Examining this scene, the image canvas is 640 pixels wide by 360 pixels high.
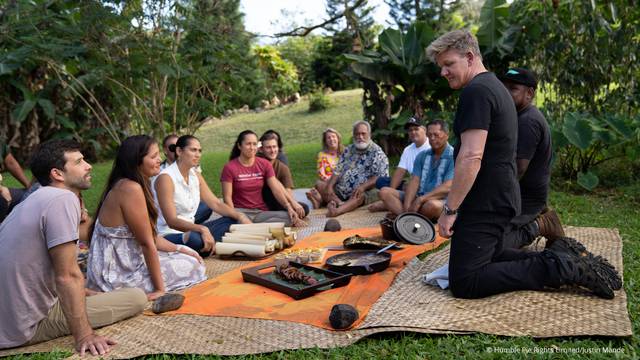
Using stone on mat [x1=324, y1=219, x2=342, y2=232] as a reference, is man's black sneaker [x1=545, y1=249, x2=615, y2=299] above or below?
above

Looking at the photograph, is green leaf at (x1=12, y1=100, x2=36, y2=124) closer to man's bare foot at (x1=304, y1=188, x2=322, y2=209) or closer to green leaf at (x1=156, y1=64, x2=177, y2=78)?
green leaf at (x1=156, y1=64, x2=177, y2=78)

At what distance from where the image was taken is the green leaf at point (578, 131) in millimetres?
6859

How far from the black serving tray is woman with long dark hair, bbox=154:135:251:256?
88 cm

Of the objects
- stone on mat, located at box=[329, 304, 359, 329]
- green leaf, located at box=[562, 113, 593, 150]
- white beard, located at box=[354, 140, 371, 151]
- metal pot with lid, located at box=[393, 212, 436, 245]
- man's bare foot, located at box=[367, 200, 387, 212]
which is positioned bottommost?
man's bare foot, located at box=[367, 200, 387, 212]

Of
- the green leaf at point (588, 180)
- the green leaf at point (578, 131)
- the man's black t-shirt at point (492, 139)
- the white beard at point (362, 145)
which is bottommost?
the green leaf at point (588, 180)

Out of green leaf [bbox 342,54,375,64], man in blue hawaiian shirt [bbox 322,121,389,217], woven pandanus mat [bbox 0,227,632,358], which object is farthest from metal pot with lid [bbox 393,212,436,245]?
green leaf [bbox 342,54,375,64]

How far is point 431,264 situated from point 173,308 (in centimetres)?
202

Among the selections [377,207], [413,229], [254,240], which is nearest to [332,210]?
[377,207]

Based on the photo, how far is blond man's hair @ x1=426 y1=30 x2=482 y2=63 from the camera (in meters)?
3.15

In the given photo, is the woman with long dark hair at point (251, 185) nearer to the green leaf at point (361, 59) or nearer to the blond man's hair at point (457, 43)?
the blond man's hair at point (457, 43)

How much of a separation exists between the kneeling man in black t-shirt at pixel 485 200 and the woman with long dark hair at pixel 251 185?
9.95 ft

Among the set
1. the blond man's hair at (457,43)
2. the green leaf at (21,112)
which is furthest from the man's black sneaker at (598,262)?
the green leaf at (21,112)

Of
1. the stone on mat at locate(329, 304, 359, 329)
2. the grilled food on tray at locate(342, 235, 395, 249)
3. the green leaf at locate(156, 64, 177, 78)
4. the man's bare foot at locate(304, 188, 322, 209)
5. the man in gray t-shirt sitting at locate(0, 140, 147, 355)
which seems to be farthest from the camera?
the man's bare foot at locate(304, 188, 322, 209)

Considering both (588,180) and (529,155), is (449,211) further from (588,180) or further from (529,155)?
(588,180)
